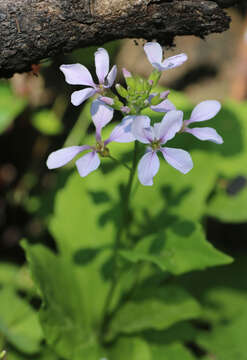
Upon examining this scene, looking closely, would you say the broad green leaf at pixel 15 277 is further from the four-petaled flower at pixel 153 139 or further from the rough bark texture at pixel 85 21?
the four-petaled flower at pixel 153 139

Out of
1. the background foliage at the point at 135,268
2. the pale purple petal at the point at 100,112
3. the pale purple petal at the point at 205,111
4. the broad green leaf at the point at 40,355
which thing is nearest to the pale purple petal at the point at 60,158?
the pale purple petal at the point at 100,112

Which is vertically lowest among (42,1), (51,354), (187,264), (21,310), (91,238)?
(51,354)

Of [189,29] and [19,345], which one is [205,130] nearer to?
[189,29]

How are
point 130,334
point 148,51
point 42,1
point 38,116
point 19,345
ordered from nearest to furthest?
1. point 148,51
2. point 42,1
3. point 19,345
4. point 130,334
5. point 38,116

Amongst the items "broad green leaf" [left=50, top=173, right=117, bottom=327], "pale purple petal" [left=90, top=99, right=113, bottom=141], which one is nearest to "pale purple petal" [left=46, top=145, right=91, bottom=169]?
"pale purple petal" [left=90, top=99, right=113, bottom=141]

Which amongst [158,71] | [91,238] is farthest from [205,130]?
[91,238]

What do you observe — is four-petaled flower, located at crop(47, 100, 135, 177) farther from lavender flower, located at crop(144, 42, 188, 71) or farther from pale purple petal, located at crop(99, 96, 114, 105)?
lavender flower, located at crop(144, 42, 188, 71)
